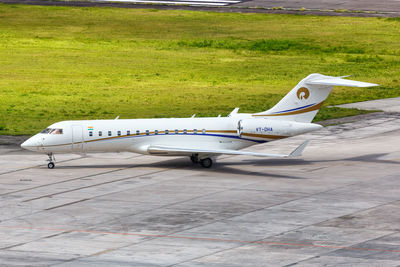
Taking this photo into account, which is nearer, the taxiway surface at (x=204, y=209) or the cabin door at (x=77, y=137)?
the taxiway surface at (x=204, y=209)

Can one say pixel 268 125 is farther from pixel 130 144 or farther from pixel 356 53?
Result: pixel 356 53

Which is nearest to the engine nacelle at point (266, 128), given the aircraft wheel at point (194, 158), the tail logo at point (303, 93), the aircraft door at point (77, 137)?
the tail logo at point (303, 93)

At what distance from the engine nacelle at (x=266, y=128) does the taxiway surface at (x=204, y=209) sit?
6.26 feet

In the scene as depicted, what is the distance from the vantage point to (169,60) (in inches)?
3398

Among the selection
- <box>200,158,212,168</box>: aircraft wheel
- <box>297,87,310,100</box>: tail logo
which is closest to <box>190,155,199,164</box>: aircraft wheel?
<box>200,158,212,168</box>: aircraft wheel

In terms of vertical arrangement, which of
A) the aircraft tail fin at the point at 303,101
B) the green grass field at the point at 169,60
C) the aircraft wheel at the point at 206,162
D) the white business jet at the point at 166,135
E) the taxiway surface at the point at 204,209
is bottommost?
the taxiway surface at the point at 204,209

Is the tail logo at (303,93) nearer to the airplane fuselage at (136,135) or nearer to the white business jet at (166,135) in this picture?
the white business jet at (166,135)

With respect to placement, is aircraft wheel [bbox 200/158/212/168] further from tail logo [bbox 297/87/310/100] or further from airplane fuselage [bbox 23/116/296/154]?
tail logo [bbox 297/87/310/100]

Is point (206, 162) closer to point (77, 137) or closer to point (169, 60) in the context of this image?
point (77, 137)

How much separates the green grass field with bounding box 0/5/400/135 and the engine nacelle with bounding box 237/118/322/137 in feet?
54.9

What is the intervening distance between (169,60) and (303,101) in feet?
138

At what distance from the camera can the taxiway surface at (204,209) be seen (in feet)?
96.5

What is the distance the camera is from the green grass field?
65.6 m

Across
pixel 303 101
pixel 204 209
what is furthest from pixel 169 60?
pixel 204 209
